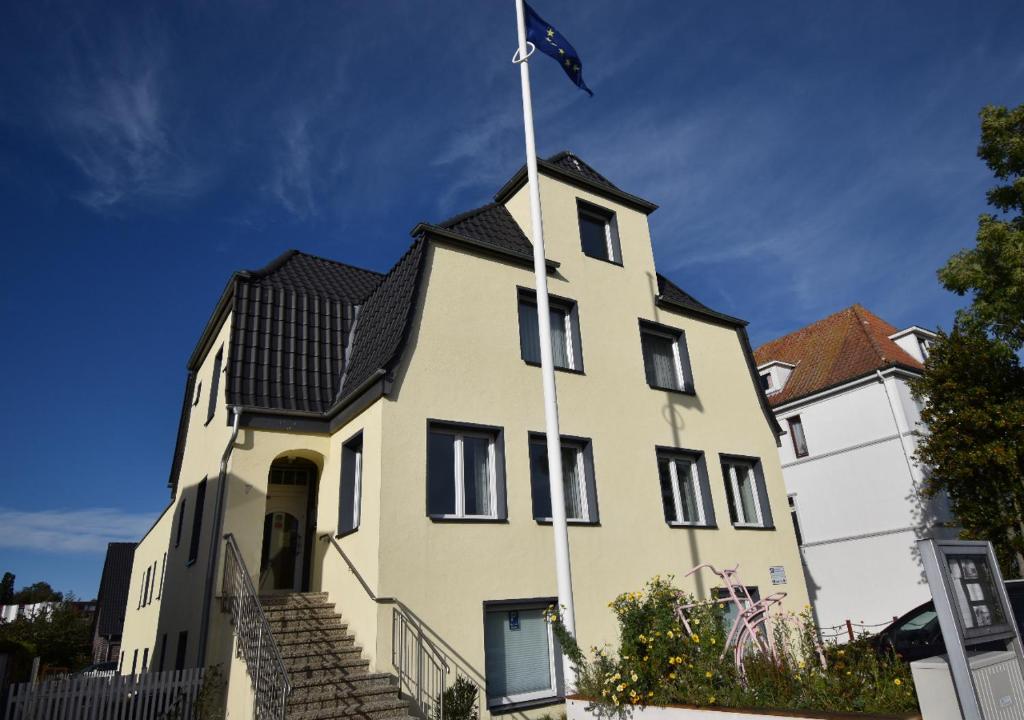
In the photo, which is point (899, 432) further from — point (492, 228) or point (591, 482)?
point (492, 228)

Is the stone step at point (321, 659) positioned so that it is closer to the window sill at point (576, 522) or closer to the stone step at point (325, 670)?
the stone step at point (325, 670)

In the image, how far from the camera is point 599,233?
1552cm

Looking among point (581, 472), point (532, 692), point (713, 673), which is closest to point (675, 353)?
point (581, 472)

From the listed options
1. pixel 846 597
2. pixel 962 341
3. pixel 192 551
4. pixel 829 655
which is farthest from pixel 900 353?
pixel 192 551

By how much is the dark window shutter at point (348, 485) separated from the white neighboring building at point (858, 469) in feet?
54.9

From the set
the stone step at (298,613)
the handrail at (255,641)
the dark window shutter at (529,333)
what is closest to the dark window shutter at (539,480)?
the dark window shutter at (529,333)

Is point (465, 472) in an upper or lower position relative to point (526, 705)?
upper

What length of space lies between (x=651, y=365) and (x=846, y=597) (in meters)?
13.1

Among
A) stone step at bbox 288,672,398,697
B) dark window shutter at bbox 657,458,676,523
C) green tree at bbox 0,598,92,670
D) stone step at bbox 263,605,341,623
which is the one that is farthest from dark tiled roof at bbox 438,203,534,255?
green tree at bbox 0,598,92,670

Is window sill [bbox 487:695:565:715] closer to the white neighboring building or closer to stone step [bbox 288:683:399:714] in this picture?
stone step [bbox 288:683:399:714]

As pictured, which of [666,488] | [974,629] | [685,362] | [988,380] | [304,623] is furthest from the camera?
[988,380]

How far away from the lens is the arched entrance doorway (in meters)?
12.8

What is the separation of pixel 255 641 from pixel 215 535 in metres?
2.69

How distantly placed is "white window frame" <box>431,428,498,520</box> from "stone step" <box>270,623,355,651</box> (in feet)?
7.46
